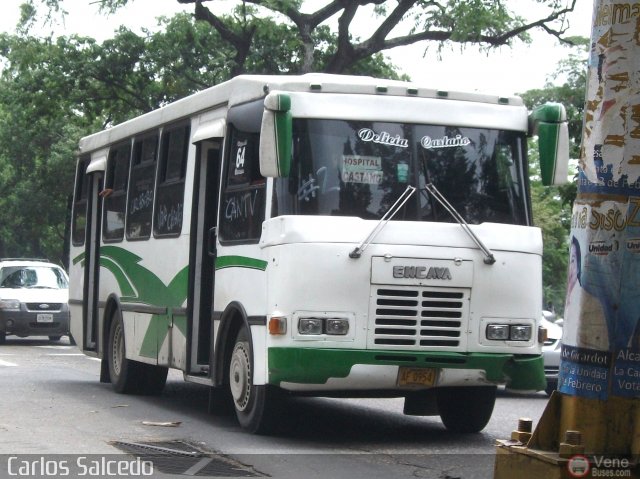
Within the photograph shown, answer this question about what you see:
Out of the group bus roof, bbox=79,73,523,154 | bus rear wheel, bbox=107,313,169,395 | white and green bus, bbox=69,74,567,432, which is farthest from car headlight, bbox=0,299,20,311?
white and green bus, bbox=69,74,567,432

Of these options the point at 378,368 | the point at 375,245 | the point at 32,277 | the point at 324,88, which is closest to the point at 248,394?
the point at 378,368

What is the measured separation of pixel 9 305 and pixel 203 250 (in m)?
15.5

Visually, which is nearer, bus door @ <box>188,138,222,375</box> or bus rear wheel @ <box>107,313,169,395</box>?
bus door @ <box>188,138,222,375</box>

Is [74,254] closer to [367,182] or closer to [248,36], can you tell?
[367,182]

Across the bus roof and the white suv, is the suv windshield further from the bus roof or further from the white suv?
the bus roof

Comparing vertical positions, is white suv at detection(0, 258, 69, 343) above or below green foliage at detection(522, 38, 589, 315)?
below

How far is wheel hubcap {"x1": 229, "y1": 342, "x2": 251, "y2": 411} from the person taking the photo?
1092cm

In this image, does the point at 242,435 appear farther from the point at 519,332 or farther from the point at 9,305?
the point at 9,305

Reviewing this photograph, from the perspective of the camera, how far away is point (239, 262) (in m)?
11.2

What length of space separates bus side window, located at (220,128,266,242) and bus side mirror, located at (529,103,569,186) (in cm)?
228

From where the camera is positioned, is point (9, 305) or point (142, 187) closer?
point (142, 187)

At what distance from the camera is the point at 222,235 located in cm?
1173

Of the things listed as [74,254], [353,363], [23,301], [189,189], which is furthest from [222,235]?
[23,301]

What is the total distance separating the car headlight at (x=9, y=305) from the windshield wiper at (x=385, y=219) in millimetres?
17941
